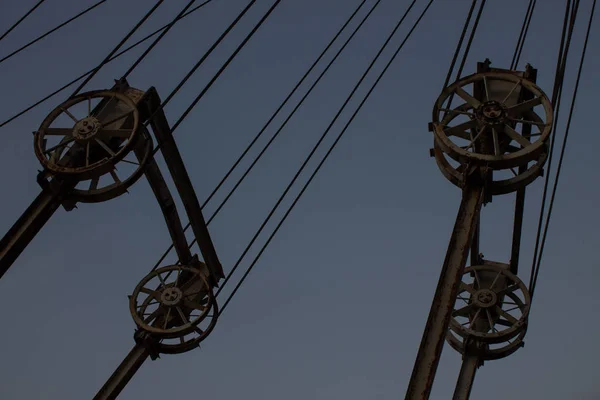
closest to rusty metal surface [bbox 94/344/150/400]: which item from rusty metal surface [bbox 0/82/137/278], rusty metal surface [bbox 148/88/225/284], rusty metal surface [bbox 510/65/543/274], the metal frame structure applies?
the metal frame structure

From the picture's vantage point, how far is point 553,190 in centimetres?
1553

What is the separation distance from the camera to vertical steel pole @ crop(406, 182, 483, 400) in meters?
9.68

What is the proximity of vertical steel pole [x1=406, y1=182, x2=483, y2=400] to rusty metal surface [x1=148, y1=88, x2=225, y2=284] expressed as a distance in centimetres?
549

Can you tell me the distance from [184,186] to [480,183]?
→ 19.7ft

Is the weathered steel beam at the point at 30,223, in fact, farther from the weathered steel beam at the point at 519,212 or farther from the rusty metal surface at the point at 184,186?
the weathered steel beam at the point at 519,212

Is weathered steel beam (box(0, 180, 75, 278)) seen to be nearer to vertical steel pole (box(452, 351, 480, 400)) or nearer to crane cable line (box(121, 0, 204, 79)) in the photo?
crane cable line (box(121, 0, 204, 79))

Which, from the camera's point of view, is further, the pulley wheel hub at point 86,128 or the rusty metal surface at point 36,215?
the pulley wheel hub at point 86,128

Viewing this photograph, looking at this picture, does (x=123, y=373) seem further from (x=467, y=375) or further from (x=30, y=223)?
(x=467, y=375)

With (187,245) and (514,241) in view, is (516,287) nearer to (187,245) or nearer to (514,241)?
(514,241)

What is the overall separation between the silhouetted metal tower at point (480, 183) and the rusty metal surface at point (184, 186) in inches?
185

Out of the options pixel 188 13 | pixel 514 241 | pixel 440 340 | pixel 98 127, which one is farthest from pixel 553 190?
pixel 98 127

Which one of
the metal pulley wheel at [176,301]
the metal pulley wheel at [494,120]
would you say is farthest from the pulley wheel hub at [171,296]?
the metal pulley wheel at [494,120]

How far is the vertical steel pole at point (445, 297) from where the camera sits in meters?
9.68

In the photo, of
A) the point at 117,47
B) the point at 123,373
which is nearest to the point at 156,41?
the point at 117,47
